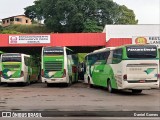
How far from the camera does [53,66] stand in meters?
30.0

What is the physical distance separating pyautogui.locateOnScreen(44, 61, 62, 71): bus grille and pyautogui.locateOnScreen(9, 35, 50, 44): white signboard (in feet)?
39.3

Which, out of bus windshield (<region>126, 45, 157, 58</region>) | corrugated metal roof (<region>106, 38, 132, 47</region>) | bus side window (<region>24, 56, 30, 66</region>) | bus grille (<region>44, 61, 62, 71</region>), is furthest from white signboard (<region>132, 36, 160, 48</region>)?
bus windshield (<region>126, 45, 157, 58</region>)

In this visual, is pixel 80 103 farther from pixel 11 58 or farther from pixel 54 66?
pixel 11 58

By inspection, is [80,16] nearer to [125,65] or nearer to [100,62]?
[100,62]

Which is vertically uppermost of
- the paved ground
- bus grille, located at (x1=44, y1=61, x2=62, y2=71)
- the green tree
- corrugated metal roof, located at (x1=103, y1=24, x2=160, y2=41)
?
the green tree

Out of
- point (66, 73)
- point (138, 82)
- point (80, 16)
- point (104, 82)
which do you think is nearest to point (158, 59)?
point (138, 82)

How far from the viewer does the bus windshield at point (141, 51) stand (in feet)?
71.8

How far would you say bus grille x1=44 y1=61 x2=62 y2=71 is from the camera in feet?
98.3

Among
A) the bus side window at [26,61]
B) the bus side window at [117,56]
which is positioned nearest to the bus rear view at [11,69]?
the bus side window at [26,61]

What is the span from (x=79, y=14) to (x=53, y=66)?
49.7m

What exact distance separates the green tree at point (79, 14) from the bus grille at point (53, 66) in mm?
48890

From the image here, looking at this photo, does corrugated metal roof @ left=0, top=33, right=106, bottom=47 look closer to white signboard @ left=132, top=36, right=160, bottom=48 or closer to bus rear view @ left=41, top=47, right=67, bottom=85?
white signboard @ left=132, top=36, right=160, bottom=48

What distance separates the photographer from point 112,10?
83625 mm

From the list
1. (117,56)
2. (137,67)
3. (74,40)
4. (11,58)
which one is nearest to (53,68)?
(11,58)
